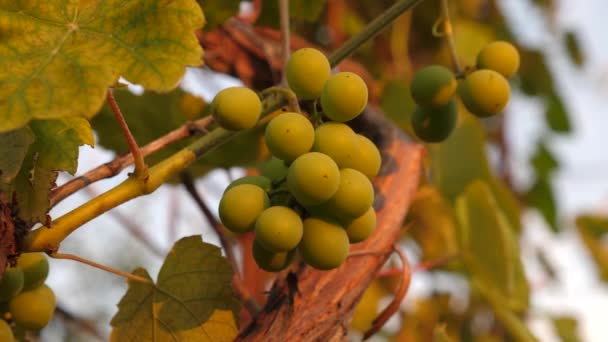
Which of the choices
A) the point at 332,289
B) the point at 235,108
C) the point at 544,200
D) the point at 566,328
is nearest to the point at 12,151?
the point at 235,108

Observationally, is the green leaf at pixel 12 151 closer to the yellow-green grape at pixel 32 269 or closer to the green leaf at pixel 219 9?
the yellow-green grape at pixel 32 269

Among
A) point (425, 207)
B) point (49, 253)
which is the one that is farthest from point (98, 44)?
point (425, 207)

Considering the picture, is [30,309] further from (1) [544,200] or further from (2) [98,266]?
(1) [544,200]

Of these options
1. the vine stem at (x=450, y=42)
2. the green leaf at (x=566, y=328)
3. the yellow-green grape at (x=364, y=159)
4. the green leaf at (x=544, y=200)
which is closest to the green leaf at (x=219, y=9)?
the vine stem at (x=450, y=42)

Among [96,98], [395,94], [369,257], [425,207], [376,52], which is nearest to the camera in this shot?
[96,98]

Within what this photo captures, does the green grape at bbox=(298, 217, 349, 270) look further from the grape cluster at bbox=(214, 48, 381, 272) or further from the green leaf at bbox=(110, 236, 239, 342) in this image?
the green leaf at bbox=(110, 236, 239, 342)

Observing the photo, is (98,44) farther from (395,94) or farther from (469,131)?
(469,131)
